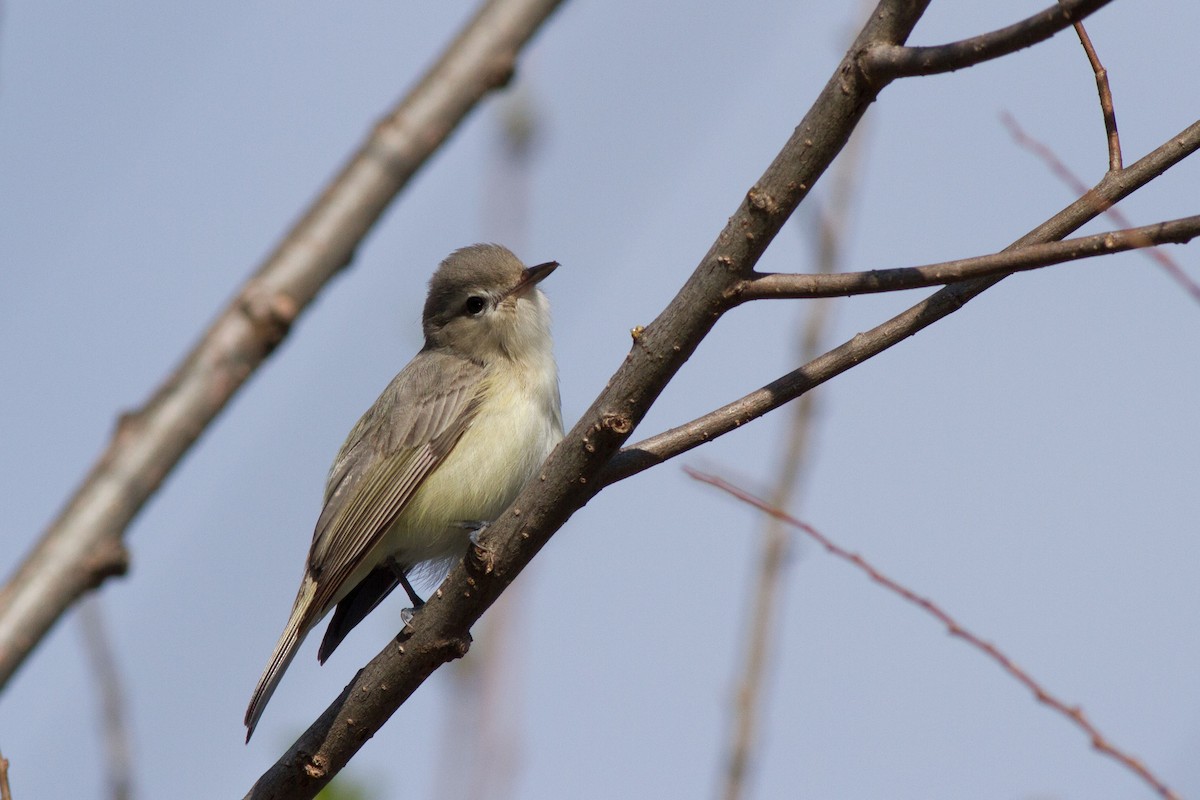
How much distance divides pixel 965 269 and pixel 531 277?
357 cm

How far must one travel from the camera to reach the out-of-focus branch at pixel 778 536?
478 centimetres

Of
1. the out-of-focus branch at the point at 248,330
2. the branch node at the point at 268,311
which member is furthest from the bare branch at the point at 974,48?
the branch node at the point at 268,311

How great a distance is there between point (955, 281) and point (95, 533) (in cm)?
169

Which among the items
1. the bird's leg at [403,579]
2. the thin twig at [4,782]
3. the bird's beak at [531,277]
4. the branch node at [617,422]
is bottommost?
the thin twig at [4,782]

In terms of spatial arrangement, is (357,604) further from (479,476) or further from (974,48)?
(974,48)

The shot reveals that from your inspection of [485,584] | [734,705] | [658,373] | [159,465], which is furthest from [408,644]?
[734,705]

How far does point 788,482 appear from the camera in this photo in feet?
17.8

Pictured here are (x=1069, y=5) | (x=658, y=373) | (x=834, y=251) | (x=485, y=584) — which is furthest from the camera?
(x=834, y=251)

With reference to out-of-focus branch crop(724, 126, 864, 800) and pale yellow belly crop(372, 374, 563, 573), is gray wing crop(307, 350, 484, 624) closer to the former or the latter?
pale yellow belly crop(372, 374, 563, 573)

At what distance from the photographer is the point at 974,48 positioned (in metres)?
2.29

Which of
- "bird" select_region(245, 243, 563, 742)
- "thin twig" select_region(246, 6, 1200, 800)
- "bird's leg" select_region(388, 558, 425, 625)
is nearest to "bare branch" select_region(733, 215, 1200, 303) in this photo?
"thin twig" select_region(246, 6, 1200, 800)

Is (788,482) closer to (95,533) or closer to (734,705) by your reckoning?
(734,705)

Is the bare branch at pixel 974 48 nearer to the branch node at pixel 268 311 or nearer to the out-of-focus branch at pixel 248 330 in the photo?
the out-of-focus branch at pixel 248 330

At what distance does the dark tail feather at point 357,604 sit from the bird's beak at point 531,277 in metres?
1.47
